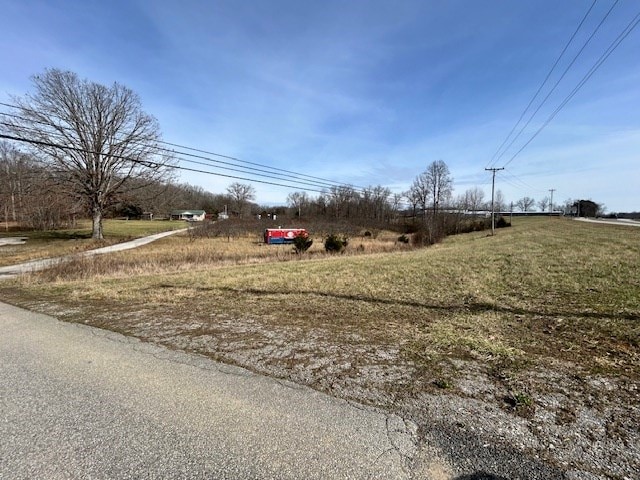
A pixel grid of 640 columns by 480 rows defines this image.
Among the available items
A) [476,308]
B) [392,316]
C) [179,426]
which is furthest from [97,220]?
[179,426]

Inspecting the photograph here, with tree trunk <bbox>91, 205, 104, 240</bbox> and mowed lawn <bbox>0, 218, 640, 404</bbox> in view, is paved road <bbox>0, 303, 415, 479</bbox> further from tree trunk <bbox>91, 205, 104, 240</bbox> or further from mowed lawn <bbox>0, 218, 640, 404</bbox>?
tree trunk <bbox>91, 205, 104, 240</bbox>

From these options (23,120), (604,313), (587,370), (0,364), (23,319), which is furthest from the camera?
(23,120)

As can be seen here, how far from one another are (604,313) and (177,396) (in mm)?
6813

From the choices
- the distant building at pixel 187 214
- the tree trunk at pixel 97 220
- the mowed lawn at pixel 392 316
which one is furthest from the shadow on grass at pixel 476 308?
the distant building at pixel 187 214

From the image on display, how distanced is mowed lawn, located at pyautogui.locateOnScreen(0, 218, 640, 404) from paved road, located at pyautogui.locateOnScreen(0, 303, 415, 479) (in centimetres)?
66

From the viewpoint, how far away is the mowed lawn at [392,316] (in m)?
4.26

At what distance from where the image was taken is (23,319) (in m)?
6.57

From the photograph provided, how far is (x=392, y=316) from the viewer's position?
6.38 metres

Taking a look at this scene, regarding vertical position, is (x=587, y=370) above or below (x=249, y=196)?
below

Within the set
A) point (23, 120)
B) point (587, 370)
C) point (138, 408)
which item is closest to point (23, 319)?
point (138, 408)

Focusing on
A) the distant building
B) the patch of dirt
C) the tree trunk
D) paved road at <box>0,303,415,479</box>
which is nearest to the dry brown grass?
the patch of dirt

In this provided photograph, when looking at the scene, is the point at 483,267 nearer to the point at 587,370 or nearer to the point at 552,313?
the point at 552,313

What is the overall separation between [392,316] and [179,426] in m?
4.32

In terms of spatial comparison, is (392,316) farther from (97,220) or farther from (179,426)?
(97,220)
